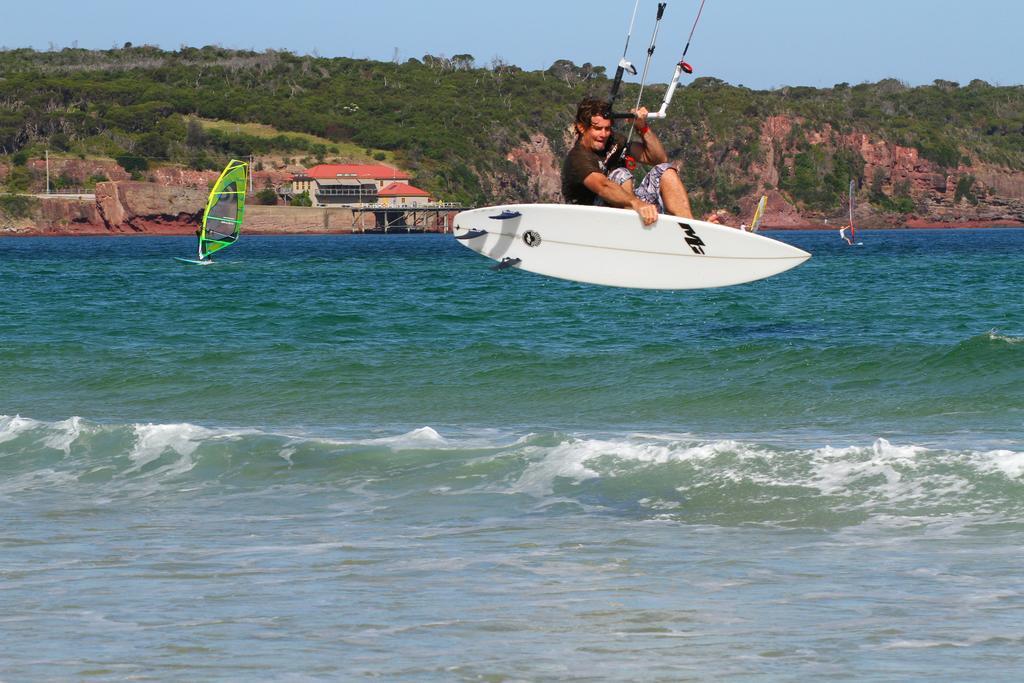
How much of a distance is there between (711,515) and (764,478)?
1373 mm

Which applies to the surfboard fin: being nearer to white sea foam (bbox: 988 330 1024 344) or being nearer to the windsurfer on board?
the windsurfer on board

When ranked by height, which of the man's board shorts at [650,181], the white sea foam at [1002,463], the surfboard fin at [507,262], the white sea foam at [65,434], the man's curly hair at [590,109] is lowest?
the white sea foam at [65,434]

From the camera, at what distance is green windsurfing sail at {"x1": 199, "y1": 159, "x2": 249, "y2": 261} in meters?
58.5

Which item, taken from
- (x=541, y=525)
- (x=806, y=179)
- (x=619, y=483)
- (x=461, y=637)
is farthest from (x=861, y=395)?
(x=806, y=179)

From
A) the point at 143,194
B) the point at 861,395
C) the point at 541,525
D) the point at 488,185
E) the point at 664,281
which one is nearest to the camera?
the point at 541,525

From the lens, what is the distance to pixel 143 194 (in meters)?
140

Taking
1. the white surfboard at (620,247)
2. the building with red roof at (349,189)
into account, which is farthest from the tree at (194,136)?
the white surfboard at (620,247)

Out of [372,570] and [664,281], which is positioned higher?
[664,281]

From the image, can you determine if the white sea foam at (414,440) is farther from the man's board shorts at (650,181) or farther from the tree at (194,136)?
the tree at (194,136)

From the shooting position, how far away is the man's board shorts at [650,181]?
12.1 m

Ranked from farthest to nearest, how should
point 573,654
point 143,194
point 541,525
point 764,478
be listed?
point 143,194, point 764,478, point 541,525, point 573,654

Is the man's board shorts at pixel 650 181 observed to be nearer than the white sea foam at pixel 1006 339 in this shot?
Yes

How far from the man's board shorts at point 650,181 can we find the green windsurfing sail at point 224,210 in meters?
45.1

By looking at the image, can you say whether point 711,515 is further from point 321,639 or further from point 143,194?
point 143,194
